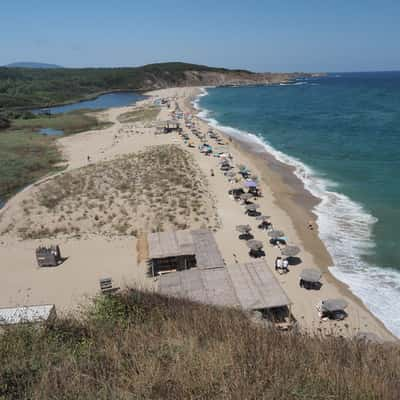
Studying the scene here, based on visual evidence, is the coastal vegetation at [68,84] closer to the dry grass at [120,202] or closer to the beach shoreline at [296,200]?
the dry grass at [120,202]

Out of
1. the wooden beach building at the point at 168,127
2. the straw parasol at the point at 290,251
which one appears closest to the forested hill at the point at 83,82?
the wooden beach building at the point at 168,127

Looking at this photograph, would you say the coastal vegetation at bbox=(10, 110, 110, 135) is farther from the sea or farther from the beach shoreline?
the beach shoreline

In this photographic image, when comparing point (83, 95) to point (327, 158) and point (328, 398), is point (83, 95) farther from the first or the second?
point (328, 398)

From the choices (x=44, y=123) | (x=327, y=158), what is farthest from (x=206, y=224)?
(x=44, y=123)

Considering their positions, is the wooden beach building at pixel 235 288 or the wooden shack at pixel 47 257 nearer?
the wooden beach building at pixel 235 288

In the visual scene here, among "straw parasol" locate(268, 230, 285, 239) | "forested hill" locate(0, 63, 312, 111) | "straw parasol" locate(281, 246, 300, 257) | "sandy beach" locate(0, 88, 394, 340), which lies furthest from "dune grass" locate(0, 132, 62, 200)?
"forested hill" locate(0, 63, 312, 111)

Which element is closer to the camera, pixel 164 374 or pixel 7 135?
pixel 164 374
